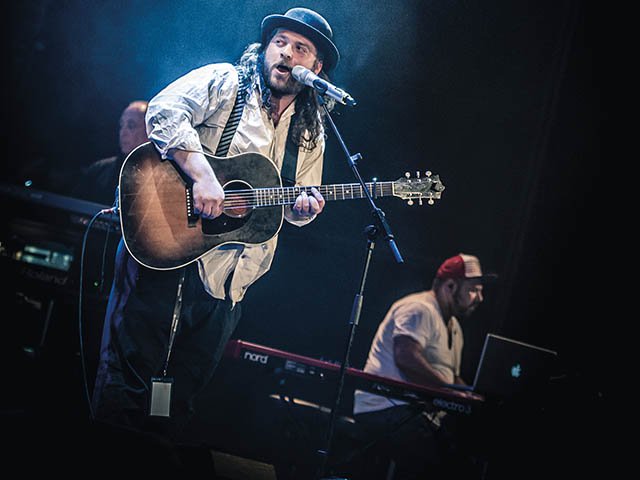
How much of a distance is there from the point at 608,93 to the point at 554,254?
1379 mm

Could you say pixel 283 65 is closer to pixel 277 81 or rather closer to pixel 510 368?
pixel 277 81

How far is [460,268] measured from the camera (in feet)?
13.0

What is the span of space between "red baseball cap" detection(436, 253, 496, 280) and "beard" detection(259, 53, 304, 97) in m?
1.87

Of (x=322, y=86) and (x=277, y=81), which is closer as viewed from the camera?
(x=322, y=86)

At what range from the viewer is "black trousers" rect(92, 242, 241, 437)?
2477 mm

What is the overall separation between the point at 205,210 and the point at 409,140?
1.98m

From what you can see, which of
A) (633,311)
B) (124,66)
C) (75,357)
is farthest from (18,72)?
(633,311)

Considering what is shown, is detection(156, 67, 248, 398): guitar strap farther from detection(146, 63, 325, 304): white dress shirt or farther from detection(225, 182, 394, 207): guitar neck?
detection(225, 182, 394, 207): guitar neck

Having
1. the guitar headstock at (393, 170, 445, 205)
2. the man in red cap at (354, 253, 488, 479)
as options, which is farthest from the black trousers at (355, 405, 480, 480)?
the guitar headstock at (393, 170, 445, 205)

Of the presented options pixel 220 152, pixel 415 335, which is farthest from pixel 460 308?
pixel 220 152

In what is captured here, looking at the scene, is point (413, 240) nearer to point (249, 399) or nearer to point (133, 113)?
point (249, 399)

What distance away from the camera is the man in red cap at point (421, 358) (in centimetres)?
322

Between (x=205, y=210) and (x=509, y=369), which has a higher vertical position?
(x=205, y=210)

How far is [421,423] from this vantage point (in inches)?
128
